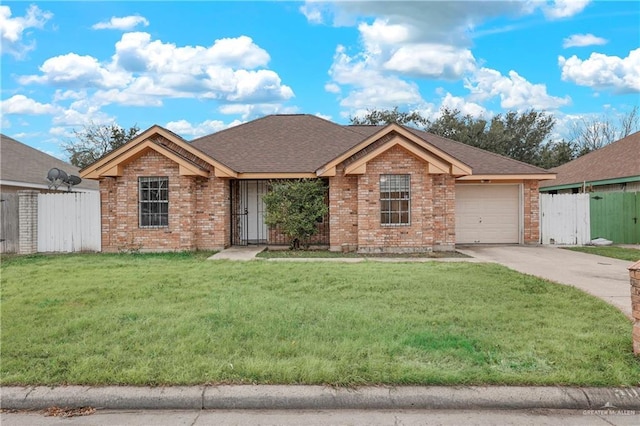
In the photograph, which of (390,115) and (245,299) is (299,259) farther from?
(390,115)

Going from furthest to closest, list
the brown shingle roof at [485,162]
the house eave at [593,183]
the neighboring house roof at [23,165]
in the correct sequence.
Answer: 1. the neighboring house roof at [23,165]
2. the house eave at [593,183]
3. the brown shingle roof at [485,162]

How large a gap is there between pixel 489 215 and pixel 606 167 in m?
8.00

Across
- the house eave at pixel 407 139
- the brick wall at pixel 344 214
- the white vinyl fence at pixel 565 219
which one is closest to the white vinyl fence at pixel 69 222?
the brick wall at pixel 344 214

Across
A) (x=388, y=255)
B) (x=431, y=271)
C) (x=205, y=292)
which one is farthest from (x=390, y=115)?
(x=205, y=292)

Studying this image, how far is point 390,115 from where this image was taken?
4097cm

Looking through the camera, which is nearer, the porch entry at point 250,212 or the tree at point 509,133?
the porch entry at point 250,212

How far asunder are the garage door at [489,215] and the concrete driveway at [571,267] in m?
1.17

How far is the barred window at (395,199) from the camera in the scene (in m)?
14.2

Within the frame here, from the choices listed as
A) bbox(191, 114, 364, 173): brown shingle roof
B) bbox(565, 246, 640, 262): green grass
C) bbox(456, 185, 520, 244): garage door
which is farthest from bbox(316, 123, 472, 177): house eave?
bbox(565, 246, 640, 262): green grass

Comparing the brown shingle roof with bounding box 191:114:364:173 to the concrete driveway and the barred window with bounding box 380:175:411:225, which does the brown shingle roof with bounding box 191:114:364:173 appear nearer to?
the barred window with bounding box 380:175:411:225

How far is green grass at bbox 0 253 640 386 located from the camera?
429 cm

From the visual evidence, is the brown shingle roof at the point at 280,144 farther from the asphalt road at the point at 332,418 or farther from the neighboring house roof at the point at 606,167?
the asphalt road at the point at 332,418

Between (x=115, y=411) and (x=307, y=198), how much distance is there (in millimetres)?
11080

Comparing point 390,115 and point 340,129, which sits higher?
point 390,115
